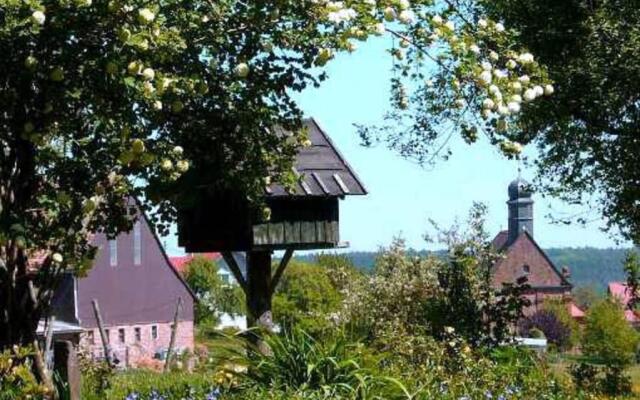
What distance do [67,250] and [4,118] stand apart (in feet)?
2.78

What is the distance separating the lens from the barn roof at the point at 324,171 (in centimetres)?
A: 879

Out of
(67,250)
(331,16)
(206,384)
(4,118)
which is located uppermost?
(331,16)

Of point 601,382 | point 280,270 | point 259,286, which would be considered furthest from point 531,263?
point 259,286

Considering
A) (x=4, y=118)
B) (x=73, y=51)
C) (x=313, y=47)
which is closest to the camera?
(x=73, y=51)

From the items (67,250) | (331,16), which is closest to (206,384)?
(67,250)

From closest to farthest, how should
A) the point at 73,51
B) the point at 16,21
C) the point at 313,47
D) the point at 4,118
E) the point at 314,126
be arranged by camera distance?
the point at 16,21
the point at 73,51
the point at 4,118
the point at 313,47
the point at 314,126

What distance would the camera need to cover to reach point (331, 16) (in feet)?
18.8

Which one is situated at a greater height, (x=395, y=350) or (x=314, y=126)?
(x=314, y=126)

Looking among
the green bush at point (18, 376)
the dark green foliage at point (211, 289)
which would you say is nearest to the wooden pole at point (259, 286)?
the green bush at point (18, 376)

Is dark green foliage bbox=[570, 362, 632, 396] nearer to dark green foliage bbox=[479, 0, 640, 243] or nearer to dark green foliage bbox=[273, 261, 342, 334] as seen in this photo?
dark green foliage bbox=[479, 0, 640, 243]

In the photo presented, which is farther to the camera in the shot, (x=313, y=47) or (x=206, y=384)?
(x=206, y=384)

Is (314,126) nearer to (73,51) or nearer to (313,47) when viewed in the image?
(313,47)

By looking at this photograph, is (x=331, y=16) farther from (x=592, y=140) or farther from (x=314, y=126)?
(x=592, y=140)

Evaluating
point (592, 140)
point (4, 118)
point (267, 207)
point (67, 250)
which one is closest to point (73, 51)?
point (4, 118)
